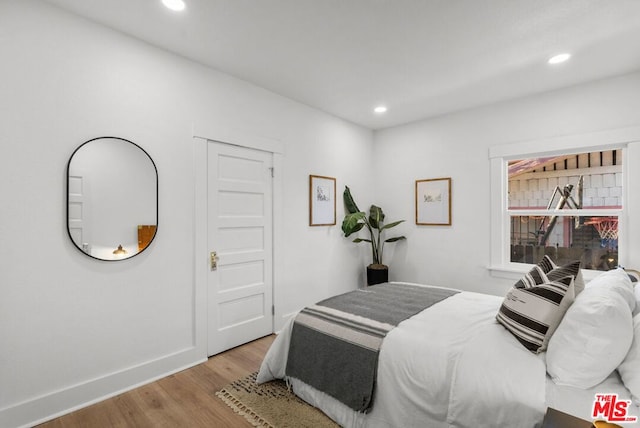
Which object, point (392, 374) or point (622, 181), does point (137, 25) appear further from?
point (622, 181)

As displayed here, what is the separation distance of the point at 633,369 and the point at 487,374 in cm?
53

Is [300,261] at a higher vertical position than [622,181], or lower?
lower

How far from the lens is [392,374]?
5.46 ft

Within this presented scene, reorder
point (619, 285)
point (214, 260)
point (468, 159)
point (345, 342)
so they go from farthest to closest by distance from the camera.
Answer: point (468, 159), point (214, 260), point (345, 342), point (619, 285)

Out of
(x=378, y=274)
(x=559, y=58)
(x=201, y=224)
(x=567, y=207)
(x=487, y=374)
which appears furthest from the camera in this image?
(x=378, y=274)

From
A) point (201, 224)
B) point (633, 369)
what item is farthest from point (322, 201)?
point (633, 369)

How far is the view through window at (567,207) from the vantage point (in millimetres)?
3043

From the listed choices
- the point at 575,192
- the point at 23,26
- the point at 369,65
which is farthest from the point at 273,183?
the point at 575,192

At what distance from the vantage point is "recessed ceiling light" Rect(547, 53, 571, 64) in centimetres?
250

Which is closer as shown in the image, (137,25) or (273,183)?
(137,25)

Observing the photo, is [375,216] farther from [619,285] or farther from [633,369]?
[633,369]

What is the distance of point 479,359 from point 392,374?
44cm

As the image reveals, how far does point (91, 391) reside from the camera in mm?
2094

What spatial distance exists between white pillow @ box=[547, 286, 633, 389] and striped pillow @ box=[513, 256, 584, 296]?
38cm
